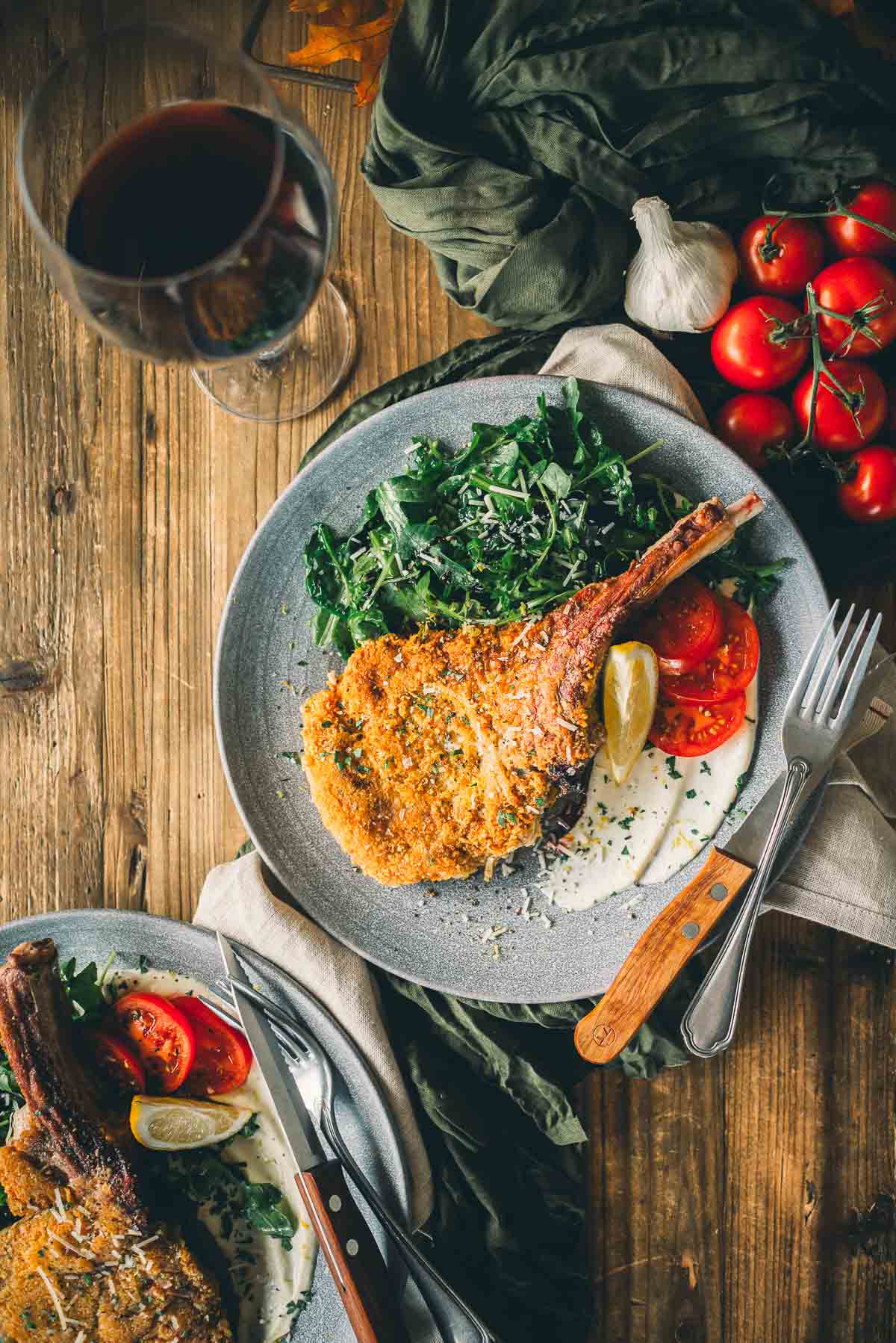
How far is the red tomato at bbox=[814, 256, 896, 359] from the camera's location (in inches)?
108

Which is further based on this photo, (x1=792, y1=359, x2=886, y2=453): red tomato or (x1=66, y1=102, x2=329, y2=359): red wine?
(x1=792, y1=359, x2=886, y2=453): red tomato

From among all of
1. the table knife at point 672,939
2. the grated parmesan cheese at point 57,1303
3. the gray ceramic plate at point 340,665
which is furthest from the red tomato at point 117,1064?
the table knife at point 672,939

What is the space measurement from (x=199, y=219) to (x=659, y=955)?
6.73ft

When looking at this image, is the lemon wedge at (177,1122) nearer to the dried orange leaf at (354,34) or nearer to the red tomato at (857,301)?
the red tomato at (857,301)

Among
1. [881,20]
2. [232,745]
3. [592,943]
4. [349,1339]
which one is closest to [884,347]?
[881,20]

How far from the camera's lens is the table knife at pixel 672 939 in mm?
2566

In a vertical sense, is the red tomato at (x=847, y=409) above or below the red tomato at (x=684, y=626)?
above

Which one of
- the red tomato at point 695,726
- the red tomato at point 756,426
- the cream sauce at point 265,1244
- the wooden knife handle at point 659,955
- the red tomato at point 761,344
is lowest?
the cream sauce at point 265,1244

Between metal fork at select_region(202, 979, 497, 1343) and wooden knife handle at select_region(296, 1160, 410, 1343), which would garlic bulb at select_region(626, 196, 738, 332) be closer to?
metal fork at select_region(202, 979, 497, 1343)

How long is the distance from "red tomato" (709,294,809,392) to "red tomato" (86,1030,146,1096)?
8.36 feet

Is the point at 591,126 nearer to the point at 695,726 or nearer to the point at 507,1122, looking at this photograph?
the point at 695,726

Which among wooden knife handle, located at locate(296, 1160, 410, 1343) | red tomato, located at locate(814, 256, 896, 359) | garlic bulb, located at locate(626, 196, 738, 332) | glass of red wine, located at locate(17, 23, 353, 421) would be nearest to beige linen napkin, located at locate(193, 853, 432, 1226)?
wooden knife handle, located at locate(296, 1160, 410, 1343)

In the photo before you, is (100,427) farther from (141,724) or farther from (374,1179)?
(374,1179)

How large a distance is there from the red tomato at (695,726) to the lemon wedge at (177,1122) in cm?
157
